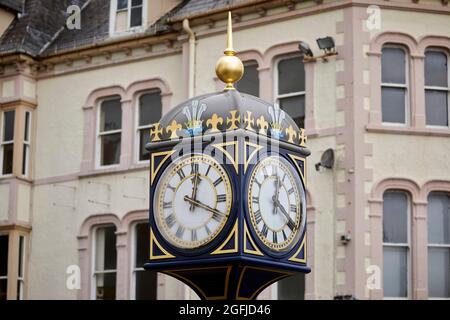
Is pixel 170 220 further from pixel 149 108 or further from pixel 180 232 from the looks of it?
pixel 149 108

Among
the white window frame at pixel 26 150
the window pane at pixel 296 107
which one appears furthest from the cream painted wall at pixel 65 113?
the window pane at pixel 296 107

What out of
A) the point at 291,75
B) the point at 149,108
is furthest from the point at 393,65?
the point at 149,108

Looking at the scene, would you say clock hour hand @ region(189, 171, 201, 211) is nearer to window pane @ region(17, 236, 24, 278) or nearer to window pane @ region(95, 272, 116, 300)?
window pane @ region(95, 272, 116, 300)

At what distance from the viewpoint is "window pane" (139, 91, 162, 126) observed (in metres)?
22.8

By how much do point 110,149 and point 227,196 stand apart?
638 inches

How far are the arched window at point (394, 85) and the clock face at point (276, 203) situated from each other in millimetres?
12588

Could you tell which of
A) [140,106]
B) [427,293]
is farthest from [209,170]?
[140,106]

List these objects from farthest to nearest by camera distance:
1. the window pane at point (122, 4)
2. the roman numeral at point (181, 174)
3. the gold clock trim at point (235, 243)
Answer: the window pane at point (122, 4) < the roman numeral at point (181, 174) < the gold clock trim at point (235, 243)

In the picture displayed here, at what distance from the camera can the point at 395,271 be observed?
19609mm

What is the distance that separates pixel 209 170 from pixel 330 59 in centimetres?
1295

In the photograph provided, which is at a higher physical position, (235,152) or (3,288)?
(3,288)

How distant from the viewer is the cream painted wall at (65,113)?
76.9 ft

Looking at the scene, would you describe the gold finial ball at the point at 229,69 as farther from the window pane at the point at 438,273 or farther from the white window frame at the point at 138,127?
the white window frame at the point at 138,127
